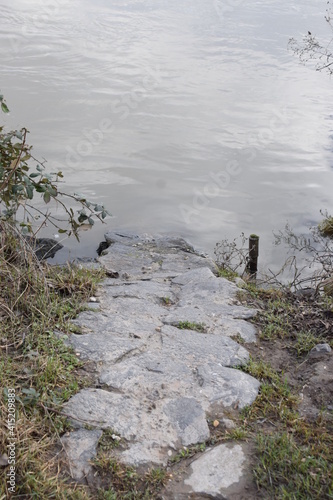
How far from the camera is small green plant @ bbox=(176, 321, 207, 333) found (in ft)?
12.1

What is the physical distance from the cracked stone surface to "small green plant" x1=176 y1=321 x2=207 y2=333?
13 mm

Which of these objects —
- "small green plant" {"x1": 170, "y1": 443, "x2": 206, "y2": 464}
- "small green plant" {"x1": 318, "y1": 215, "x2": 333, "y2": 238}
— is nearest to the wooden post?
"small green plant" {"x1": 318, "y1": 215, "x2": 333, "y2": 238}

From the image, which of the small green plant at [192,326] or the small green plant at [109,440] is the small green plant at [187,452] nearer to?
the small green plant at [109,440]

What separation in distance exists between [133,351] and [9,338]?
2.25 feet

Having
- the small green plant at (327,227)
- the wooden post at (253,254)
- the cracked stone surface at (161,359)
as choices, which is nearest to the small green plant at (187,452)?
the cracked stone surface at (161,359)

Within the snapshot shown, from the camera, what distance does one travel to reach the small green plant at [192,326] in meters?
3.70

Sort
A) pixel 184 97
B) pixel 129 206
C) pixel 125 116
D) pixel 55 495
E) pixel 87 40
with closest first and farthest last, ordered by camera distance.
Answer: pixel 55 495 → pixel 129 206 → pixel 125 116 → pixel 184 97 → pixel 87 40

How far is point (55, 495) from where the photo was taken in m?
2.26

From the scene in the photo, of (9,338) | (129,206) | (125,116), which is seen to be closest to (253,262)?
(129,206)

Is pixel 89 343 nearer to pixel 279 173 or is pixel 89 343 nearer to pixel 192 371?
pixel 192 371

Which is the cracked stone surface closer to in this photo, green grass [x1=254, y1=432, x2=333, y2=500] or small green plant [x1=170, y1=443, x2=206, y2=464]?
small green plant [x1=170, y1=443, x2=206, y2=464]

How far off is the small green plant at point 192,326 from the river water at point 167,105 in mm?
3024

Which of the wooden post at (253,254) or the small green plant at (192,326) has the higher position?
the small green plant at (192,326)

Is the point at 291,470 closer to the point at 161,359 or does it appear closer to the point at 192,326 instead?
the point at 161,359
